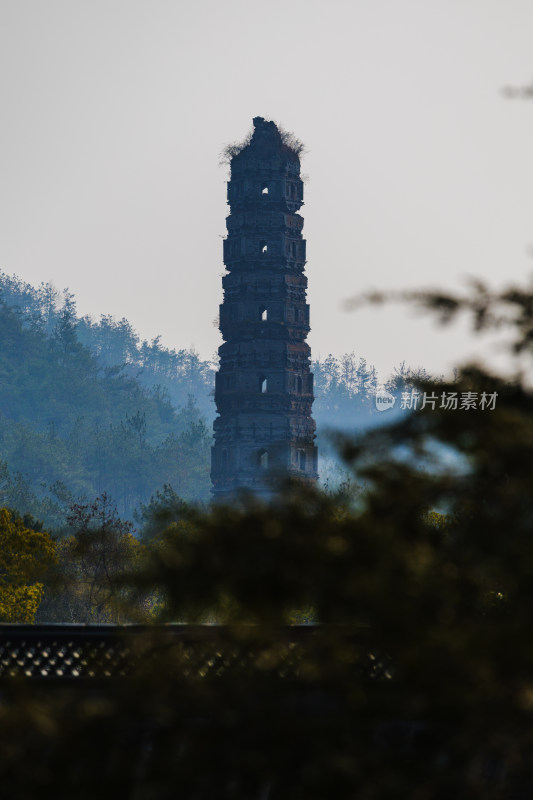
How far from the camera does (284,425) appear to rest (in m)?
37.2

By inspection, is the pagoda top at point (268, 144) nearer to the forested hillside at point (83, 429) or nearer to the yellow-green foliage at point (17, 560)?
the yellow-green foliage at point (17, 560)

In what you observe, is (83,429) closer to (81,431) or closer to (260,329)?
(81,431)

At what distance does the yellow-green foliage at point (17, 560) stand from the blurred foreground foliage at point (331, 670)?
22.3 m

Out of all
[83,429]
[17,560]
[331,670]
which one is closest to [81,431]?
[83,429]

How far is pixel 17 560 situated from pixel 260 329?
12960 mm

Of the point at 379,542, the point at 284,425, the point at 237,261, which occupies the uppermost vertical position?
the point at 237,261

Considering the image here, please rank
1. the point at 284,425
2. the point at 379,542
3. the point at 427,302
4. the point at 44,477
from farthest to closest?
the point at 44,477, the point at 284,425, the point at 427,302, the point at 379,542

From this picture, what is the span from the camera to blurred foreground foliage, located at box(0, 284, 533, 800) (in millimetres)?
3881

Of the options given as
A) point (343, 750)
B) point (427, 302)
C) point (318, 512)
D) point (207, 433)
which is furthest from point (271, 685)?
point (207, 433)

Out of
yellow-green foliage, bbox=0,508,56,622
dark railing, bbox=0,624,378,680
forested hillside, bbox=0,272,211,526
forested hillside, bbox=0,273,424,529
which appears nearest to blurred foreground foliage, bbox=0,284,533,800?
dark railing, bbox=0,624,378,680

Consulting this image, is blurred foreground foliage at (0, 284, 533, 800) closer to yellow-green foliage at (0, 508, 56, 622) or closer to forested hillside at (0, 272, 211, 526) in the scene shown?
yellow-green foliage at (0, 508, 56, 622)

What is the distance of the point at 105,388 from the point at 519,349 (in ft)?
287

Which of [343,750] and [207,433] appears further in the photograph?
[207,433]

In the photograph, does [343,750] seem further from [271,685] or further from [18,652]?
[18,652]
